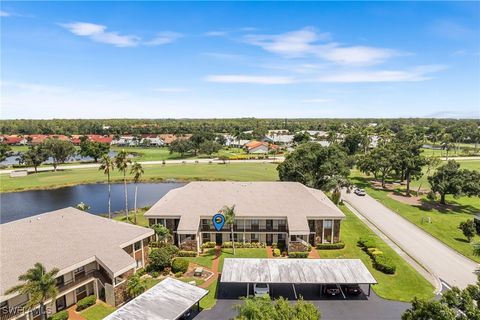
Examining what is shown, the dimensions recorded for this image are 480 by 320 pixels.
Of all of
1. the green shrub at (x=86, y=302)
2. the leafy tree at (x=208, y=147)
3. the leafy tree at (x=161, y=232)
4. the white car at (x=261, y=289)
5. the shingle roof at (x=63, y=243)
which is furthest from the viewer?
the leafy tree at (x=208, y=147)

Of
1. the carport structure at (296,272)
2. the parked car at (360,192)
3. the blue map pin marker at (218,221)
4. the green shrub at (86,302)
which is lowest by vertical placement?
the green shrub at (86,302)

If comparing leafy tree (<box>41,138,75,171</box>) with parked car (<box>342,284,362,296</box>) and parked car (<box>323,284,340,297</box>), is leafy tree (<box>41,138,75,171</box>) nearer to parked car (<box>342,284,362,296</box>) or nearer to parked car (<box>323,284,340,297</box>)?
parked car (<box>323,284,340,297</box>)

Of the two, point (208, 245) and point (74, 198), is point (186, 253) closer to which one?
point (208, 245)

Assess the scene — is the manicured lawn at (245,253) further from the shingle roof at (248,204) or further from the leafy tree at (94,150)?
the leafy tree at (94,150)

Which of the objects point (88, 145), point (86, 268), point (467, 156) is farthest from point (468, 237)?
point (88, 145)

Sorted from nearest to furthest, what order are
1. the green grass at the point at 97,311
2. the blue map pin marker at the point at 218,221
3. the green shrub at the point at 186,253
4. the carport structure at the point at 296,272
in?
the green grass at the point at 97,311
the carport structure at the point at 296,272
the green shrub at the point at 186,253
the blue map pin marker at the point at 218,221

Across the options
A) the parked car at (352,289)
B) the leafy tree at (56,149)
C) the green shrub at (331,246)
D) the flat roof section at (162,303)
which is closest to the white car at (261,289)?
the flat roof section at (162,303)

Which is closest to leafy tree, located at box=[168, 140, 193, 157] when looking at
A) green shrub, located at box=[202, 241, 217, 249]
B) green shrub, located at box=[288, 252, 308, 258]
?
green shrub, located at box=[202, 241, 217, 249]

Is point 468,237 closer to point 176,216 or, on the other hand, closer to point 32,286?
point 176,216
